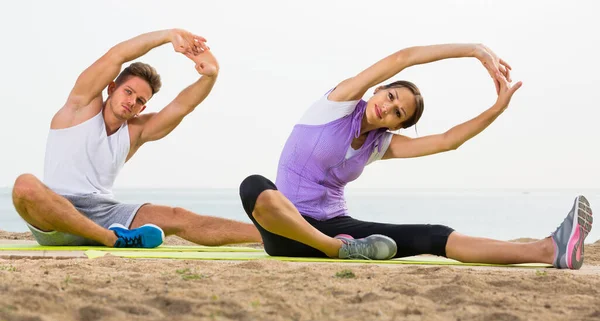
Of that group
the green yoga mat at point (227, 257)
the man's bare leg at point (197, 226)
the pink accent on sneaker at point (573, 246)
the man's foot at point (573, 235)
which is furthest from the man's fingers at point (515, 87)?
the man's bare leg at point (197, 226)

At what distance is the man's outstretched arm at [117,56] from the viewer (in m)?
4.33

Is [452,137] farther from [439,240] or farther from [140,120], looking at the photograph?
[140,120]

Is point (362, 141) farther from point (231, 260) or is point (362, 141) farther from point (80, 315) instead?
point (80, 315)

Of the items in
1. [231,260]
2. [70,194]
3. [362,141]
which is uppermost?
[362,141]

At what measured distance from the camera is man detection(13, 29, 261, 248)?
4406 millimetres

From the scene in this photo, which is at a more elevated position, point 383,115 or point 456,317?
point 383,115

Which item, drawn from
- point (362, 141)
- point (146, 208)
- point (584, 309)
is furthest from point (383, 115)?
point (146, 208)

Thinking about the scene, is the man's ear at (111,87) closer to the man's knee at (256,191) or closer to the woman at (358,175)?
the woman at (358,175)

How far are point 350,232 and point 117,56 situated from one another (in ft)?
5.87

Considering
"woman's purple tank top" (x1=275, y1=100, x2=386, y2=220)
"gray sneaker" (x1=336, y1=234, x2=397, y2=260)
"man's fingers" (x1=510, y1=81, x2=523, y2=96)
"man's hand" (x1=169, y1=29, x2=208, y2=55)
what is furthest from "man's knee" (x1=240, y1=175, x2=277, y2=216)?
"man's fingers" (x1=510, y1=81, x2=523, y2=96)

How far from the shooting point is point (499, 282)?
286 cm

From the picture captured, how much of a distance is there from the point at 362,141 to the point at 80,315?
81.2 inches

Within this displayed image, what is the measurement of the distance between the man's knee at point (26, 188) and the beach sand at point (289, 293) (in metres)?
1.16

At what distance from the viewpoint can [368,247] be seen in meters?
3.68
